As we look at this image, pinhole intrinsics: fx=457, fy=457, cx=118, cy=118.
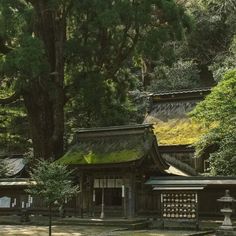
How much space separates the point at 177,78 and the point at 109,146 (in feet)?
84.4

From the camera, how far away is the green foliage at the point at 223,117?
20.6 metres

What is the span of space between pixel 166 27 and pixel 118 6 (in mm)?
3330

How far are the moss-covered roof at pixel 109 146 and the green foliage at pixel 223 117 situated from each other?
2.98 m

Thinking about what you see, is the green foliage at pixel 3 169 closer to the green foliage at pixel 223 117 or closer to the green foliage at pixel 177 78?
the green foliage at pixel 223 117

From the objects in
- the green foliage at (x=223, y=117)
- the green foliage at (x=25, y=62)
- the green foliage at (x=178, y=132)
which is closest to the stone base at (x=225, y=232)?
the green foliage at (x=223, y=117)

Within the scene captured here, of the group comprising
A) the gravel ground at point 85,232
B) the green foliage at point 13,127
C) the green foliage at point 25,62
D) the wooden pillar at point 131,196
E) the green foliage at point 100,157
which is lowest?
the gravel ground at point 85,232

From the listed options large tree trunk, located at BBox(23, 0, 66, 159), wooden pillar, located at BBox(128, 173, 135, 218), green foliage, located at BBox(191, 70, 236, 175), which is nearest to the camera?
green foliage, located at BBox(191, 70, 236, 175)

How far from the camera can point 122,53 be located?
89.4 feet

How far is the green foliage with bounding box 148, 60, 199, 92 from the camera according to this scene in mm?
47594

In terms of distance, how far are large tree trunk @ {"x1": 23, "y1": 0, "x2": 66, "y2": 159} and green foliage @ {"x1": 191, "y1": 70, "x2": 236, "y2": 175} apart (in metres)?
8.14

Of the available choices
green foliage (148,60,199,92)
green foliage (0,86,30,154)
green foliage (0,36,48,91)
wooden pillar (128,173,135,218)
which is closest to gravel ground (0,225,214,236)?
wooden pillar (128,173,135,218)

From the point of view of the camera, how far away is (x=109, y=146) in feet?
77.9

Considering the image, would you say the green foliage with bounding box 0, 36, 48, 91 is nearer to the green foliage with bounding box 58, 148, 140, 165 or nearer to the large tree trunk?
the large tree trunk

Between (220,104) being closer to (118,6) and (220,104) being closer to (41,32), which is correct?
(118,6)
